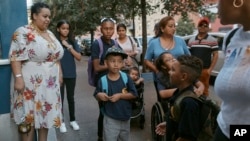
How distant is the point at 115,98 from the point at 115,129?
1.04ft

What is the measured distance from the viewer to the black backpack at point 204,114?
235 cm

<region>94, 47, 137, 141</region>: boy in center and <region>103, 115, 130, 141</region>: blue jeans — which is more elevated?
<region>94, 47, 137, 141</region>: boy in center

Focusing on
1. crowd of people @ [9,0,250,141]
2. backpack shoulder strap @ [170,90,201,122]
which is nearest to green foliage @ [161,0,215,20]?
crowd of people @ [9,0,250,141]

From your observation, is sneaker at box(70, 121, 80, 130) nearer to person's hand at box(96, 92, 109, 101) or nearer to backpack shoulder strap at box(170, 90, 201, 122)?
person's hand at box(96, 92, 109, 101)

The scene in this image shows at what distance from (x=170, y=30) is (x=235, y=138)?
2634mm

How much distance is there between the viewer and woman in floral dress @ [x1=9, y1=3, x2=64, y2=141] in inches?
140

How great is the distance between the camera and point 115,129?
11.1 ft

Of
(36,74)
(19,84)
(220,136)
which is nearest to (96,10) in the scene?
(36,74)

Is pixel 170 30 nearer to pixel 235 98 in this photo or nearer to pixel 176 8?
pixel 235 98

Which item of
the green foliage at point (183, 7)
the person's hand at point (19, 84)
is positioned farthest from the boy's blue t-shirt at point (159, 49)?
the green foliage at point (183, 7)

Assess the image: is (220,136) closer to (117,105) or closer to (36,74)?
(117,105)

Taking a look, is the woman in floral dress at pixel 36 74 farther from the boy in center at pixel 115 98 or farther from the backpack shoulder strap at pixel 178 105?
the backpack shoulder strap at pixel 178 105

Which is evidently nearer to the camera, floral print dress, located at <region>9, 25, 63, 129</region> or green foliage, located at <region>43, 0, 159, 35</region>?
floral print dress, located at <region>9, 25, 63, 129</region>

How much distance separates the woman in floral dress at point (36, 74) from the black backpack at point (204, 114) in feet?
5.88
